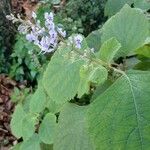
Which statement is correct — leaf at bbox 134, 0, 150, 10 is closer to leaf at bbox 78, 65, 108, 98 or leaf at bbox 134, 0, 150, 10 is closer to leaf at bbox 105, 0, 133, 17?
leaf at bbox 105, 0, 133, 17

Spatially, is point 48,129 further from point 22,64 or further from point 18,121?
point 22,64

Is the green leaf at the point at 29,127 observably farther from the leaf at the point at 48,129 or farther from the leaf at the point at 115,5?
the leaf at the point at 115,5

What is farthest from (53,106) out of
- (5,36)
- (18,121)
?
(5,36)

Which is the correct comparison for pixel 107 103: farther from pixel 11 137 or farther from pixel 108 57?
pixel 11 137

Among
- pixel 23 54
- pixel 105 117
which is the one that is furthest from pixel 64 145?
pixel 23 54

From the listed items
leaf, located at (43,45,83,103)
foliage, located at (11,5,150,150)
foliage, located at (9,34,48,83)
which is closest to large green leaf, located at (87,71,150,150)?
foliage, located at (11,5,150,150)

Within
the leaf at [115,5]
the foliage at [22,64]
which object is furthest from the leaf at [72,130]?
the foliage at [22,64]

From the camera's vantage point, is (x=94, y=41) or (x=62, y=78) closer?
(x=62, y=78)
